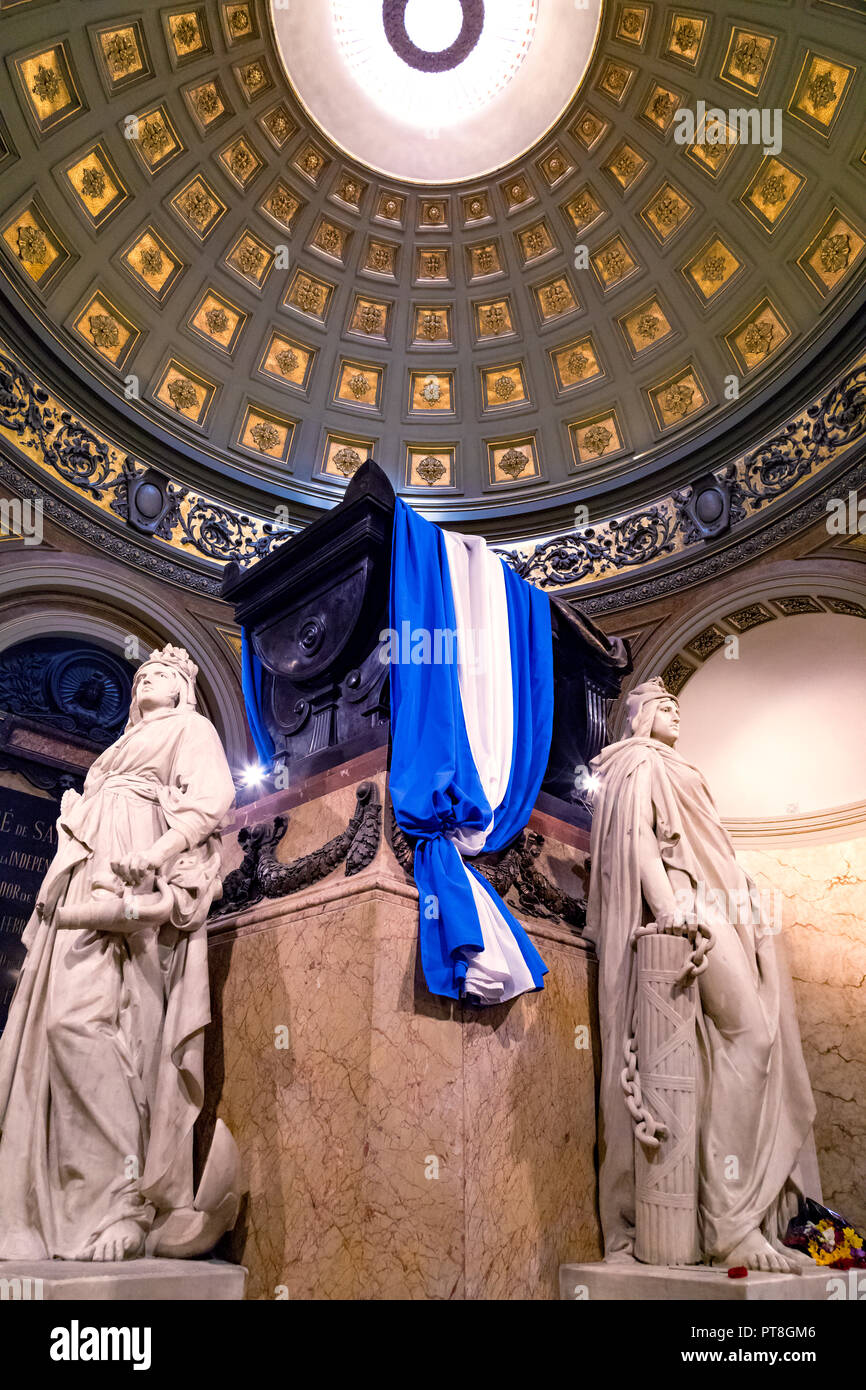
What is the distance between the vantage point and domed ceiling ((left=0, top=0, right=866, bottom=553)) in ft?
36.5

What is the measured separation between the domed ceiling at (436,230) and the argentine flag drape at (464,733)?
7.61 meters

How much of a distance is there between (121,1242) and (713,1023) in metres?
2.50

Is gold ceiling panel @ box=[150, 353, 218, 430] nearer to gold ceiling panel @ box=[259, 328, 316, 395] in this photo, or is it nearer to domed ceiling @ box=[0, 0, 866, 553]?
domed ceiling @ box=[0, 0, 866, 553]

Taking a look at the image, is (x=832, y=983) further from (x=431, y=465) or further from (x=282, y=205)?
(x=282, y=205)

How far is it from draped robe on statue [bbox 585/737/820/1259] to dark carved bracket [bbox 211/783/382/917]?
1236mm

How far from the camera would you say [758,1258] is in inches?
144

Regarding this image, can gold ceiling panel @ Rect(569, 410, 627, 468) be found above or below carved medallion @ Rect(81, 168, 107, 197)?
below

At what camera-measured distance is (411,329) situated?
14.6 metres

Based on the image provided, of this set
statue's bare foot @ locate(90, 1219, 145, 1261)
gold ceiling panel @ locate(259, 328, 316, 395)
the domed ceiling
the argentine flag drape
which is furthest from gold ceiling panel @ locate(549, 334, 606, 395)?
statue's bare foot @ locate(90, 1219, 145, 1261)

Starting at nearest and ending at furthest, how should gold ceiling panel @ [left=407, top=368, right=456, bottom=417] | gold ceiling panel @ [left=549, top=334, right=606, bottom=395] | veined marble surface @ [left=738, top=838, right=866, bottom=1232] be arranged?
→ veined marble surface @ [left=738, top=838, right=866, bottom=1232]
gold ceiling panel @ [left=549, top=334, right=606, bottom=395]
gold ceiling panel @ [left=407, top=368, right=456, bottom=417]

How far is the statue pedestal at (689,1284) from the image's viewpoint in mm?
3268

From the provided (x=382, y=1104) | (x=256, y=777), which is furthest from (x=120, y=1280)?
(x=256, y=777)

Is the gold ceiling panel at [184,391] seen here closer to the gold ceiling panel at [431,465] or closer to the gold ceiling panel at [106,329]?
the gold ceiling panel at [106,329]
